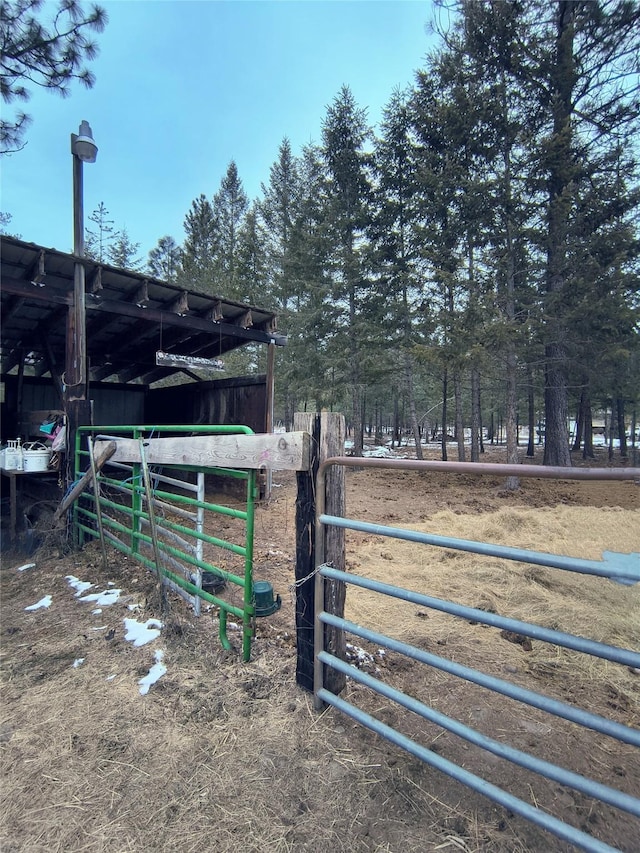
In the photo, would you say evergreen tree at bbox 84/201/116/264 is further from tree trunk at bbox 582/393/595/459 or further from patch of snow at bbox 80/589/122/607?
tree trunk at bbox 582/393/595/459

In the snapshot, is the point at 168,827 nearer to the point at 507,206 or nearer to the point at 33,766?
the point at 33,766

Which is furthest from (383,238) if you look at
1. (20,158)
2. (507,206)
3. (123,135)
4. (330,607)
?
(330,607)

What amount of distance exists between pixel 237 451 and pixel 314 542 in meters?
0.70

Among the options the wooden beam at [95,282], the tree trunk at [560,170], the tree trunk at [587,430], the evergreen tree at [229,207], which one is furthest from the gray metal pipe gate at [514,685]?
the evergreen tree at [229,207]

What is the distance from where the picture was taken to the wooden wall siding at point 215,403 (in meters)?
7.72

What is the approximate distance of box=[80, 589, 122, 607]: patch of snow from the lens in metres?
3.31

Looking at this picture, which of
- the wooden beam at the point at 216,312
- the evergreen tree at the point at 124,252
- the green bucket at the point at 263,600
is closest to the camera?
the green bucket at the point at 263,600

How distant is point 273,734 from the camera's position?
1.85 metres

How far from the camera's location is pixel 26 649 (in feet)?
8.75

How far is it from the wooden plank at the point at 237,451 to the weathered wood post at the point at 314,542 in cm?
7

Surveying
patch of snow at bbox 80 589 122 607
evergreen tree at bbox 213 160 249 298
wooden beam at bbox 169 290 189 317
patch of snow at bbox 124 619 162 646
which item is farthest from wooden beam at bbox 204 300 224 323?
evergreen tree at bbox 213 160 249 298

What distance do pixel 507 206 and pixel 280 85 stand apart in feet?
20.6

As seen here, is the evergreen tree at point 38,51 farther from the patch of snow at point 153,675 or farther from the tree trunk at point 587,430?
the tree trunk at point 587,430

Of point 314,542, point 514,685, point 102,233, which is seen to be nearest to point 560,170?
point 314,542
